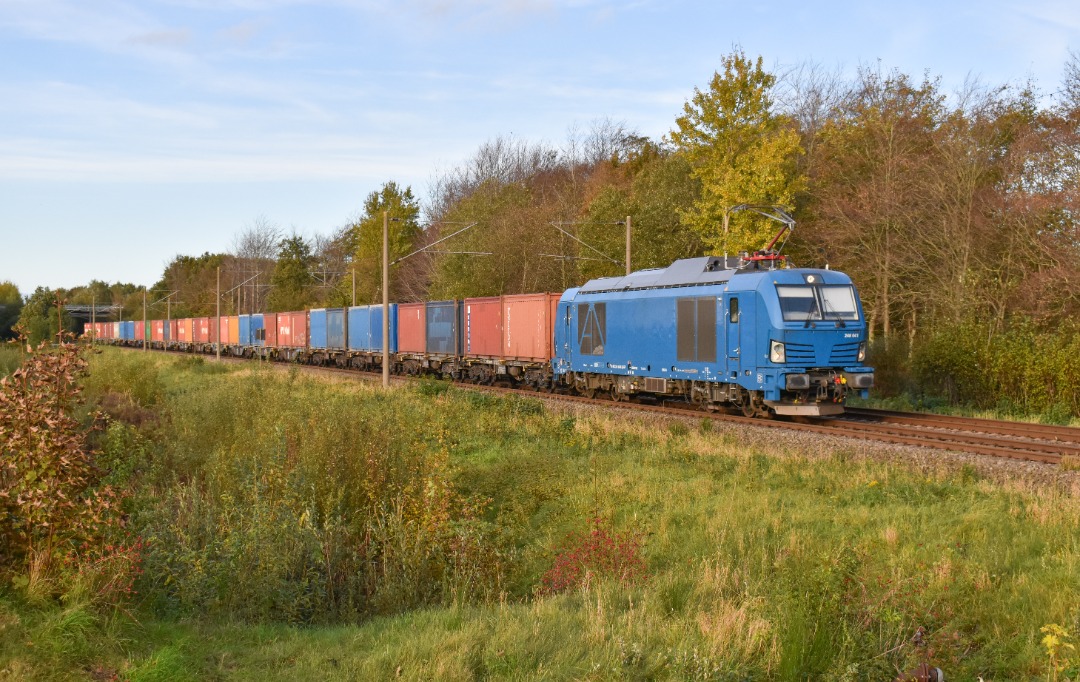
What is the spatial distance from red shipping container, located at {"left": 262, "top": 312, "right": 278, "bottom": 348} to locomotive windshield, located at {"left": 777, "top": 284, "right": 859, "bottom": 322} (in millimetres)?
42236

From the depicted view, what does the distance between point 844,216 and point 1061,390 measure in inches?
537

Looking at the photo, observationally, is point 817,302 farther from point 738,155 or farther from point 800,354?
point 738,155

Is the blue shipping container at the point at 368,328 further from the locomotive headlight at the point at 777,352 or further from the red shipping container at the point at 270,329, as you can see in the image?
the locomotive headlight at the point at 777,352

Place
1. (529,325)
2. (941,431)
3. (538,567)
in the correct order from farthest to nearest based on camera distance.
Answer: (529,325) < (941,431) < (538,567)

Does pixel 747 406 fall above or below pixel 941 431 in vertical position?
above

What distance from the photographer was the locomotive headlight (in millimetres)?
18547

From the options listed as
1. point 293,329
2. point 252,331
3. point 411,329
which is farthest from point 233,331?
point 411,329

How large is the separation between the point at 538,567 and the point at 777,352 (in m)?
9.92

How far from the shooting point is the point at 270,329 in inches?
2232

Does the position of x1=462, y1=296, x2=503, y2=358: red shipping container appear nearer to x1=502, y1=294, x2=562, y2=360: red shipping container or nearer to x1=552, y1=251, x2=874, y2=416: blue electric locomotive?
x1=502, y1=294, x2=562, y2=360: red shipping container

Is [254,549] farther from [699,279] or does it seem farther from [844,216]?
[844,216]

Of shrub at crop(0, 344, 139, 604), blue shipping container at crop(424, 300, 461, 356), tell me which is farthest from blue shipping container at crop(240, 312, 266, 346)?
shrub at crop(0, 344, 139, 604)

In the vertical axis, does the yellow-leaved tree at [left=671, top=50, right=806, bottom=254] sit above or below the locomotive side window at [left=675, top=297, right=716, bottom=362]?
above

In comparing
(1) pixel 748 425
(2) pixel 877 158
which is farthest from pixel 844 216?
(1) pixel 748 425
